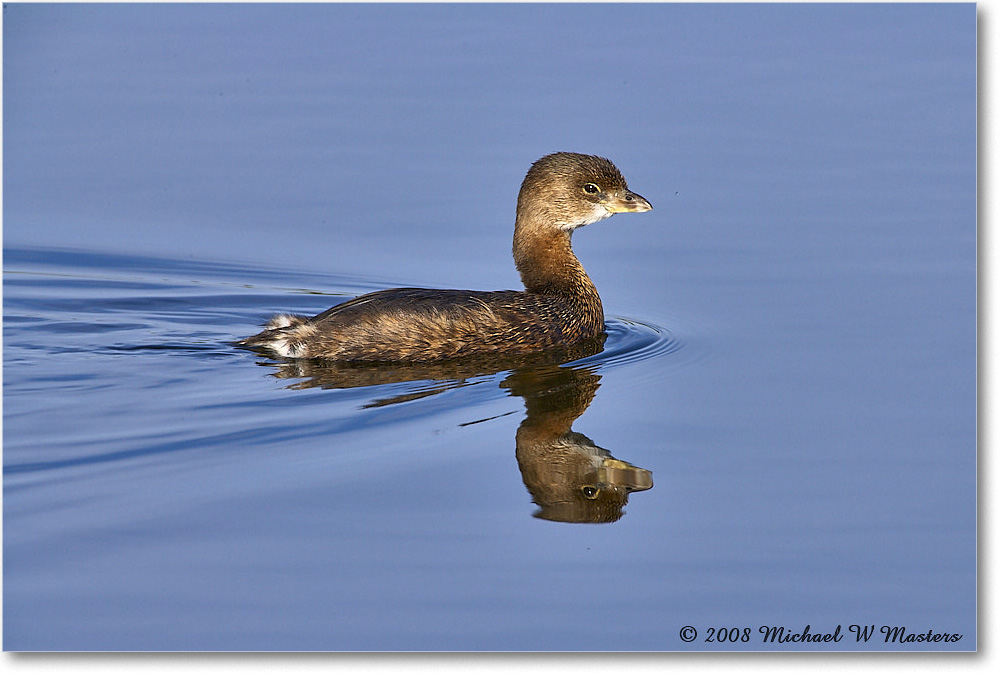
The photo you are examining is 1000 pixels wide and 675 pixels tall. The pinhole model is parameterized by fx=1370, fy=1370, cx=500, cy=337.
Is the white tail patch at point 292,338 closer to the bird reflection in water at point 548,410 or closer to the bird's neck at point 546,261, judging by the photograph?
the bird reflection in water at point 548,410

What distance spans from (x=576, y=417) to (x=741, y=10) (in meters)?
6.25

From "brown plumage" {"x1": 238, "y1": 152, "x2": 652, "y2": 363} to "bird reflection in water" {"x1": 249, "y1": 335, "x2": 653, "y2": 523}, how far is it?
10 cm

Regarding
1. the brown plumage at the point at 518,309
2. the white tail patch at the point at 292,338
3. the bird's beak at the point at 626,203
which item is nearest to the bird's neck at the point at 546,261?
the brown plumage at the point at 518,309

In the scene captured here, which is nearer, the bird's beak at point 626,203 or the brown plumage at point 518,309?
the brown plumage at point 518,309

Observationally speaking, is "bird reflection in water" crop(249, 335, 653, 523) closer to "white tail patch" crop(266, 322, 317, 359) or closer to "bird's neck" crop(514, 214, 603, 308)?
"white tail patch" crop(266, 322, 317, 359)

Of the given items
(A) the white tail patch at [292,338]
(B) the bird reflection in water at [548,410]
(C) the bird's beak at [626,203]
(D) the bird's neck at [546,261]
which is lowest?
(B) the bird reflection in water at [548,410]

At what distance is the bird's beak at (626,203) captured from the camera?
31.9 ft

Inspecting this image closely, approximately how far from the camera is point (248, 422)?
7344 mm

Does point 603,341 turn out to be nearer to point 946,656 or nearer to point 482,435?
point 482,435

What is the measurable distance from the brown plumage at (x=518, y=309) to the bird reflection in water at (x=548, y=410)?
10 cm

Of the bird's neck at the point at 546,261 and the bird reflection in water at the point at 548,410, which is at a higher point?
the bird's neck at the point at 546,261

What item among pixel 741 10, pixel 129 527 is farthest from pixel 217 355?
pixel 741 10

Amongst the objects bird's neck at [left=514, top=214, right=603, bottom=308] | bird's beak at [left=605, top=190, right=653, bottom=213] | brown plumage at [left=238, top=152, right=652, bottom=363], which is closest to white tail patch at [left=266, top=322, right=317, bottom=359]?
brown plumage at [left=238, top=152, right=652, bottom=363]

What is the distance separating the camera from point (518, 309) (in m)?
9.04
